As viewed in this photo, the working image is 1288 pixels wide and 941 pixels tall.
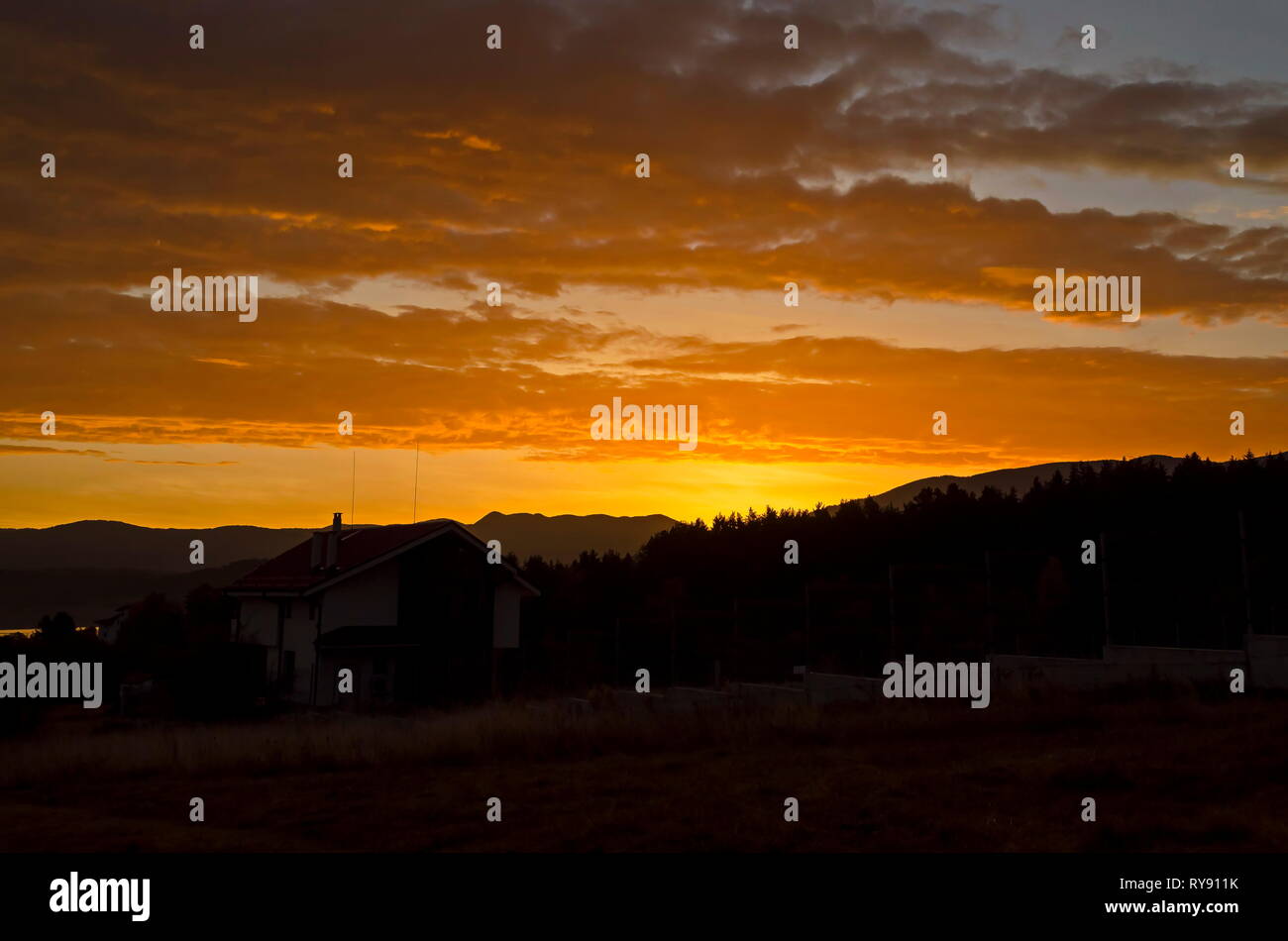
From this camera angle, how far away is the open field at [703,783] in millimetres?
10031

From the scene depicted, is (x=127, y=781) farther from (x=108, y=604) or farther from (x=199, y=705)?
(x=108, y=604)

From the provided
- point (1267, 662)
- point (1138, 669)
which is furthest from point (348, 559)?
point (1267, 662)

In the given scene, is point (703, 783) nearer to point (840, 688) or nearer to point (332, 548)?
point (840, 688)

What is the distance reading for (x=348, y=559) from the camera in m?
40.2

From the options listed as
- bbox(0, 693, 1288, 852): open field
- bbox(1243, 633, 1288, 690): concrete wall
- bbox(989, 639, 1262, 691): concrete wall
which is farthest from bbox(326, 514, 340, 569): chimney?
bbox(1243, 633, 1288, 690): concrete wall

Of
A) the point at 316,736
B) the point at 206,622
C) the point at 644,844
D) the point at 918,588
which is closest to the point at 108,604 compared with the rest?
the point at 206,622

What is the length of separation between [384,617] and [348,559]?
2941mm

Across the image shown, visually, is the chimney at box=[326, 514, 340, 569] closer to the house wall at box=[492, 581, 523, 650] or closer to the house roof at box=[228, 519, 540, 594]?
the house roof at box=[228, 519, 540, 594]

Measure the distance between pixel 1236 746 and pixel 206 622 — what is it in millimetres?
49919

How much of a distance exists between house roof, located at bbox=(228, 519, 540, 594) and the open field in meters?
17.3

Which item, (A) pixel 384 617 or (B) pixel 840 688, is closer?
(B) pixel 840 688

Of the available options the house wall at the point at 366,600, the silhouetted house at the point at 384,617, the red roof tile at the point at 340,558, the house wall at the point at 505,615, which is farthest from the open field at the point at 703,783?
the house wall at the point at 505,615

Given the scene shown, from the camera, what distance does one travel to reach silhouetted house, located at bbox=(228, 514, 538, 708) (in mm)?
37906

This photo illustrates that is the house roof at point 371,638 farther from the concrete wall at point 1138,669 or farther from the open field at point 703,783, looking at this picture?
the concrete wall at point 1138,669
